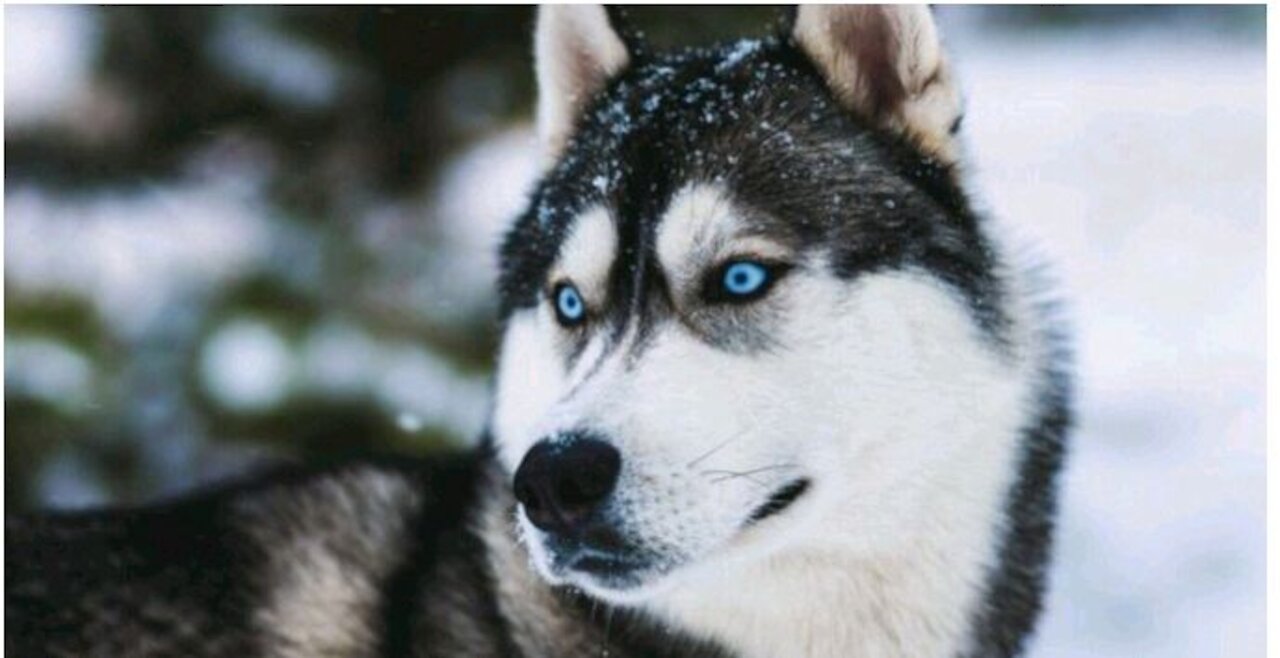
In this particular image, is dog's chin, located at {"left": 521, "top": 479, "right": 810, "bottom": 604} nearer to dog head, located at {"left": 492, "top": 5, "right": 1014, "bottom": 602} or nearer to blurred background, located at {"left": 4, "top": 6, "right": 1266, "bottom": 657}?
dog head, located at {"left": 492, "top": 5, "right": 1014, "bottom": 602}

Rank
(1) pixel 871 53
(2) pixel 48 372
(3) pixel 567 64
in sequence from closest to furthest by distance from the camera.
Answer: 1. (1) pixel 871 53
2. (3) pixel 567 64
3. (2) pixel 48 372

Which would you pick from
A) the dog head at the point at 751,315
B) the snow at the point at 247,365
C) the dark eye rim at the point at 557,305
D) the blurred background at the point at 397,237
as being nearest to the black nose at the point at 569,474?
the dog head at the point at 751,315

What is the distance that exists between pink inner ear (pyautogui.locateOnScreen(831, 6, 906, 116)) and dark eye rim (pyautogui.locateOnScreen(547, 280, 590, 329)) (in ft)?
1.51

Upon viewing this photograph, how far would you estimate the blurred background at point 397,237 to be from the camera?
13.7ft

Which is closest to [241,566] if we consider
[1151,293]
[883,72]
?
[883,72]

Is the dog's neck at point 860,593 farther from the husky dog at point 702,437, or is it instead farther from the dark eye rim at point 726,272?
the dark eye rim at point 726,272

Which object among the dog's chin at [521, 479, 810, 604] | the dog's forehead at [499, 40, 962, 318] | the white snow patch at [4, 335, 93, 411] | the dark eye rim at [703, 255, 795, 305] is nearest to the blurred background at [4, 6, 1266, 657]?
the white snow patch at [4, 335, 93, 411]

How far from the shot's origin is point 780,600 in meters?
2.20

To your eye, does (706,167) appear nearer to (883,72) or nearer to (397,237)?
(883,72)

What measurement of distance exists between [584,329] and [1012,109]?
103 inches

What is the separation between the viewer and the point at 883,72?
2.28 meters

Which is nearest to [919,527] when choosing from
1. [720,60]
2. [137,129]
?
[720,60]

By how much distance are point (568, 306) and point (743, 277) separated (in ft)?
0.86

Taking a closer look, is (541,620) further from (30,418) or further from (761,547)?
(30,418)
